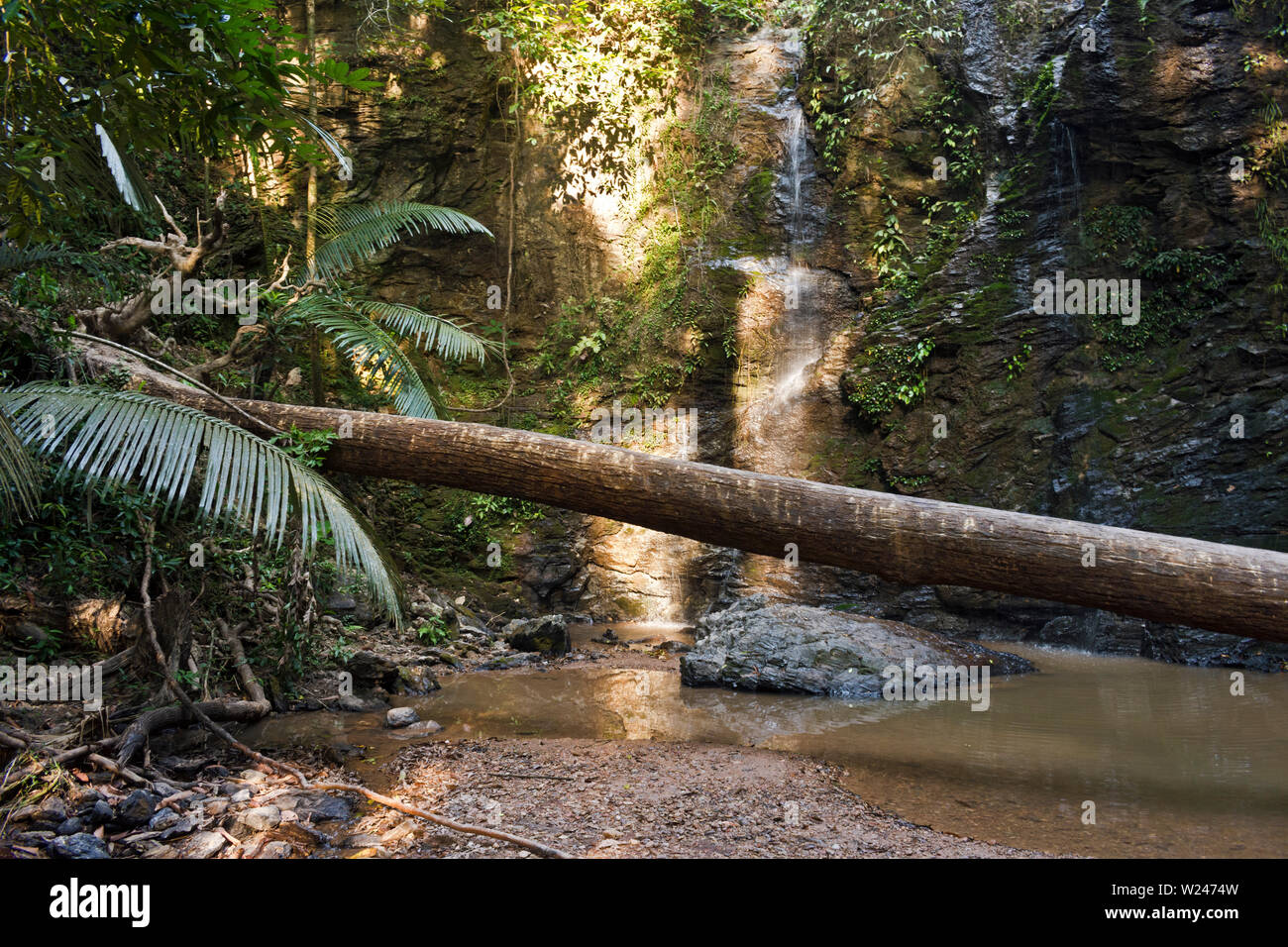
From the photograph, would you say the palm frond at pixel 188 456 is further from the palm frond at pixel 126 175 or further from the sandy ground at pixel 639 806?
the palm frond at pixel 126 175

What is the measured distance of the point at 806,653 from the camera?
16.9ft

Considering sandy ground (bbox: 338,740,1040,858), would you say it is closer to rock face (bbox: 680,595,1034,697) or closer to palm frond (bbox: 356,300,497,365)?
rock face (bbox: 680,595,1034,697)

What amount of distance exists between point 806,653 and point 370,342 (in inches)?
169

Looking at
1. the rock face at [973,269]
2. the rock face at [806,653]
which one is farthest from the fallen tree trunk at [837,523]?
the rock face at [973,269]

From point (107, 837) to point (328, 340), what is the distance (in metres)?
6.40

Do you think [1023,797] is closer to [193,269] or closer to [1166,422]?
[1166,422]

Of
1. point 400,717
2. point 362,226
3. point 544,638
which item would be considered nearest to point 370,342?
point 362,226

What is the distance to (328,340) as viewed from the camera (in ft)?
26.5

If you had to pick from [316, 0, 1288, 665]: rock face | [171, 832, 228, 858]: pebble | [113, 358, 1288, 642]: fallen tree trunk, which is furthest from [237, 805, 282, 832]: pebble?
[316, 0, 1288, 665]: rock face

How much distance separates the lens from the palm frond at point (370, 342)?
5988 millimetres

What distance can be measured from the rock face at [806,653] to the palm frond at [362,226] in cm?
456

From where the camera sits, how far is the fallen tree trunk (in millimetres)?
3338

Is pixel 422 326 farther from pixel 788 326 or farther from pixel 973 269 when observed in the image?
pixel 973 269

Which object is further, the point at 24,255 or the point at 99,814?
the point at 24,255
